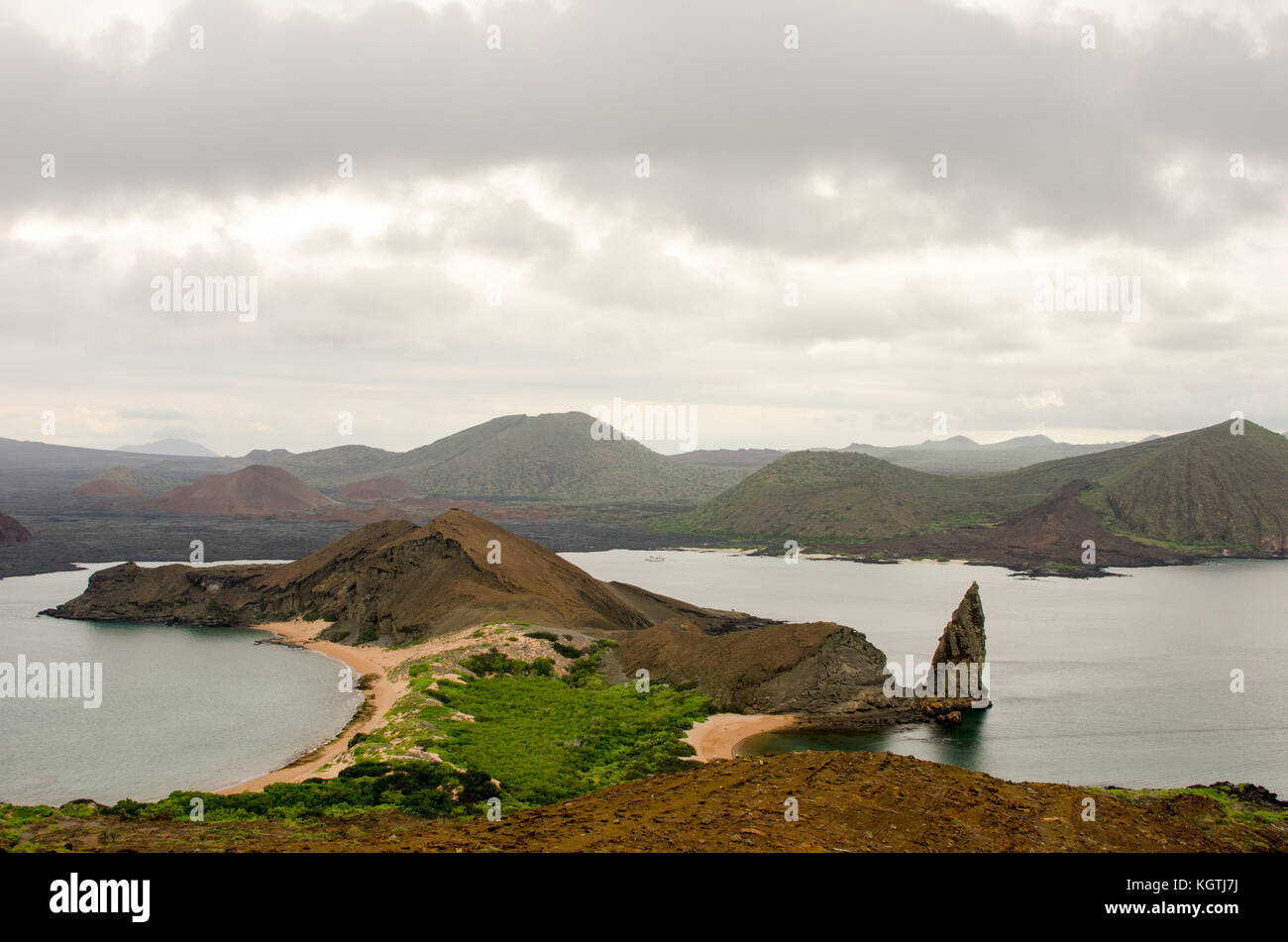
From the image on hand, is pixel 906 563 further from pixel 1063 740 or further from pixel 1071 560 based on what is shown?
pixel 1063 740

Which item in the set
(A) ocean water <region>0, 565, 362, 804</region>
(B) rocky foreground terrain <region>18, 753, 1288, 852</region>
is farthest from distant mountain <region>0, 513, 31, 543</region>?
(B) rocky foreground terrain <region>18, 753, 1288, 852</region>

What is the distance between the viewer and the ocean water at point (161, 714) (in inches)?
1703

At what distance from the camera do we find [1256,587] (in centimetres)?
12469

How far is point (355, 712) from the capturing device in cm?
5612

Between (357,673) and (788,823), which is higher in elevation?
(788,823)

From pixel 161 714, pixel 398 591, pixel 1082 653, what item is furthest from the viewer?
pixel 398 591

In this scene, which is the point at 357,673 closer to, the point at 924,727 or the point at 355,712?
the point at 355,712

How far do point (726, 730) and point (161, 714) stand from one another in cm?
3777

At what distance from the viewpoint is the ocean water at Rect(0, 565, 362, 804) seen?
43250mm

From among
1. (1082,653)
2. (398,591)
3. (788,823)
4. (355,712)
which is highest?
(398,591)

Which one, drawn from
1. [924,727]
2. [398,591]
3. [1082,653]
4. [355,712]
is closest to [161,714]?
[355,712]
